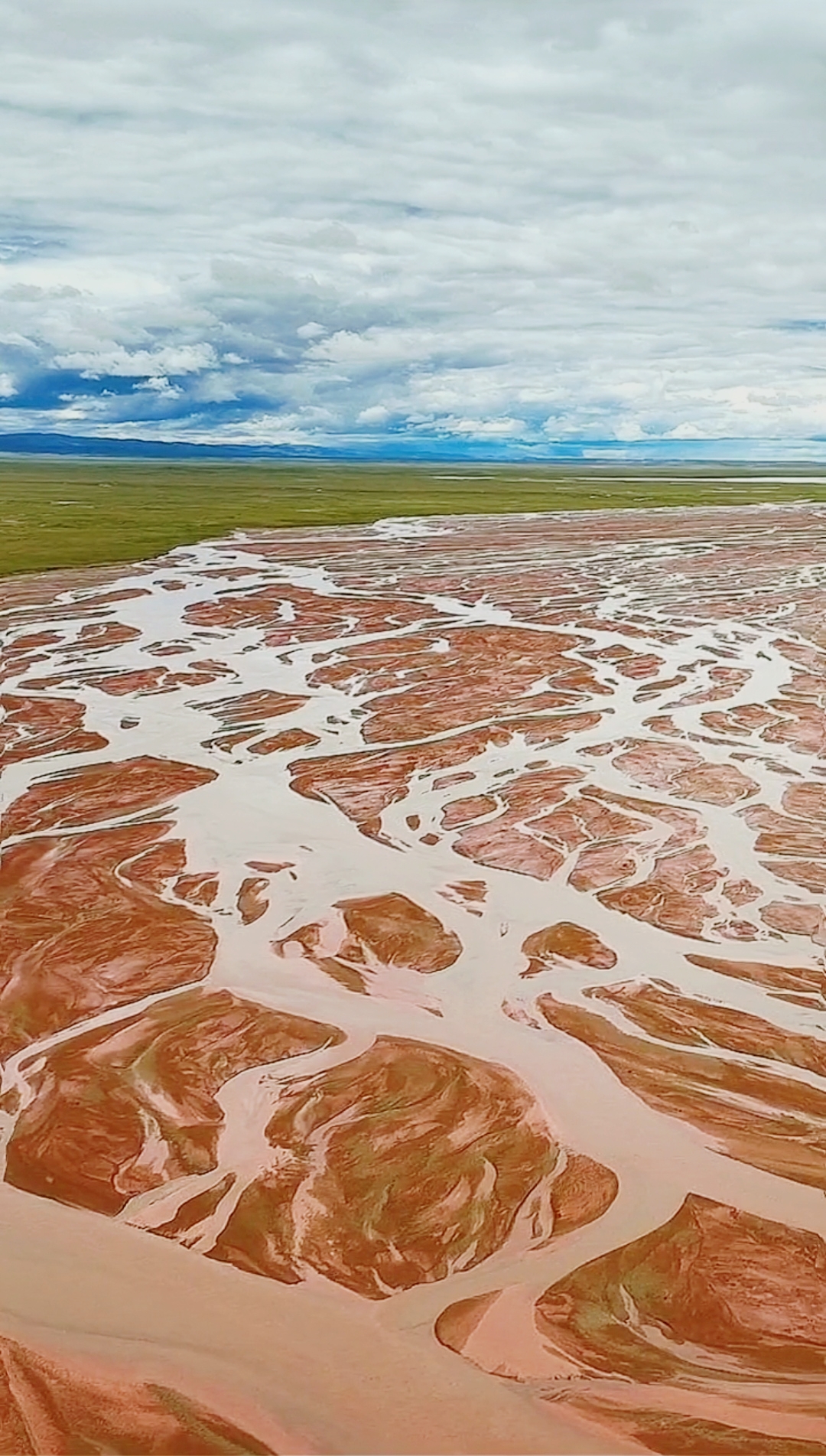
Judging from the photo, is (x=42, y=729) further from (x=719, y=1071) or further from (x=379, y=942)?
(x=719, y=1071)

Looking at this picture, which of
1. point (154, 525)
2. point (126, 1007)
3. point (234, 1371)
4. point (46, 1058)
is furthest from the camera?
point (154, 525)

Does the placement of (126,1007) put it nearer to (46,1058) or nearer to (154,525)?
(46,1058)

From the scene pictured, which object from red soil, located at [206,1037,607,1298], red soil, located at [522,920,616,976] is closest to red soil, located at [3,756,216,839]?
red soil, located at [522,920,616,976]

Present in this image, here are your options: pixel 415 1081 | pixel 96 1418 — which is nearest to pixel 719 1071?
pixel 415 1081

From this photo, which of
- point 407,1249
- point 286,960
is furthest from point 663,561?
point 407,1249

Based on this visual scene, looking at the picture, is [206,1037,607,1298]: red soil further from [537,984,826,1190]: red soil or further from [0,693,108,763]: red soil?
[0,693,108,763]: red soil

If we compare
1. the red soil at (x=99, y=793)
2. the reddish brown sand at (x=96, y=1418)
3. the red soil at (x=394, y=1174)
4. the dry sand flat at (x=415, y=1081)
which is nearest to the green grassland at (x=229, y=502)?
the red soil at (x=99, y=793)
